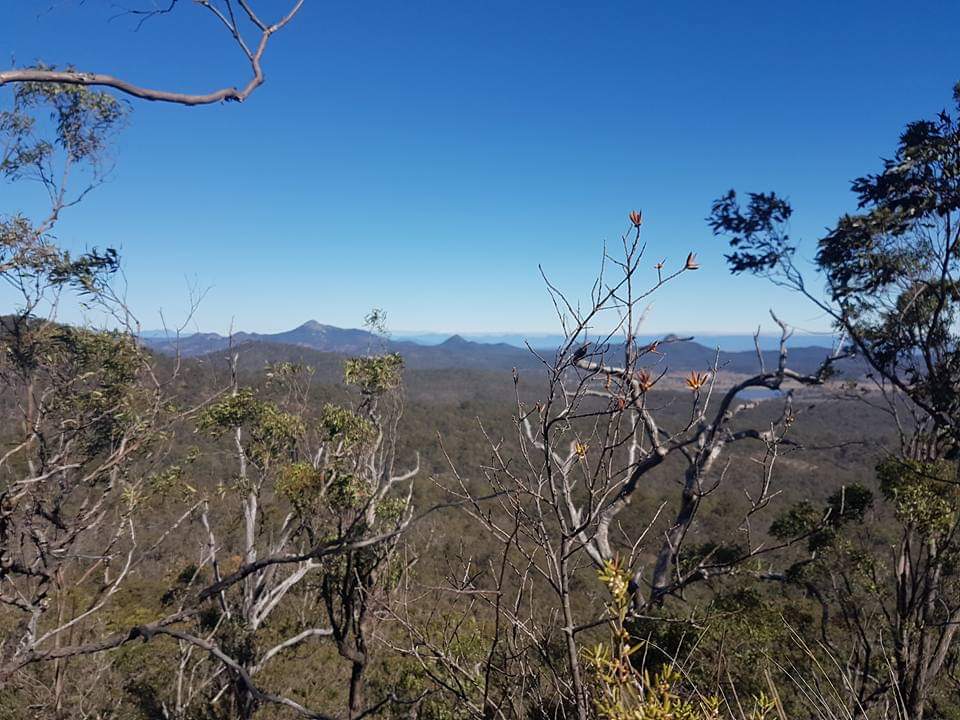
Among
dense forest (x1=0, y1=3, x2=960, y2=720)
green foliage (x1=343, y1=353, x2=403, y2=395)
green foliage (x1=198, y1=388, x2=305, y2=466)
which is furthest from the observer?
green foliage (x1=343, y1=353, x2=403, y2=395)

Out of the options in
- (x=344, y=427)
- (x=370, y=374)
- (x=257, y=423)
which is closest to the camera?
(x=344, y=427)

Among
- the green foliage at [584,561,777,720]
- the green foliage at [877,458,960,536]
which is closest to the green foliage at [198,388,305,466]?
the green foliage at [584,561,777,720]

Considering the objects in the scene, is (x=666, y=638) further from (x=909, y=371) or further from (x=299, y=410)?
(x=299, y=410)

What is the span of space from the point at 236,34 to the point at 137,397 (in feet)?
20.9

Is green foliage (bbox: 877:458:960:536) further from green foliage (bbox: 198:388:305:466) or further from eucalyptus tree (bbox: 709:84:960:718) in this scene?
green foliage (bbox: 198:388:305:466)

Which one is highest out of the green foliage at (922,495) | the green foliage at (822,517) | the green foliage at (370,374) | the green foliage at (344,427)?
the green foliage at (370,374)

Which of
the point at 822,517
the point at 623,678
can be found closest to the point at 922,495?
the point at 822,517

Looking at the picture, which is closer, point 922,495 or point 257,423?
point 922,495

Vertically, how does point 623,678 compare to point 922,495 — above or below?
above

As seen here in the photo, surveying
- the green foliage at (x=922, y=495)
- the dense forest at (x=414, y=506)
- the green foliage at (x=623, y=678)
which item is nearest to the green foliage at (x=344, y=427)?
the dense forest at (x=414, y=506)

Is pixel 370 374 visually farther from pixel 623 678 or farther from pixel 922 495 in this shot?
pixel 922 495

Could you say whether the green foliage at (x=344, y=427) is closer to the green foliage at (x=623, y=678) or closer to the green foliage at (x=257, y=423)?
the green foliage at (x=257, y=423)

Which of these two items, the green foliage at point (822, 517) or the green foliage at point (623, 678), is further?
the green foliage at point (822, 517)

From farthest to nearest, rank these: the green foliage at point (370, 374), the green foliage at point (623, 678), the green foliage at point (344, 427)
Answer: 1. the green foliage at point (370, 374)
2. the green foliage at point (344, 427)
3. the green foliage at point (623, 678)
